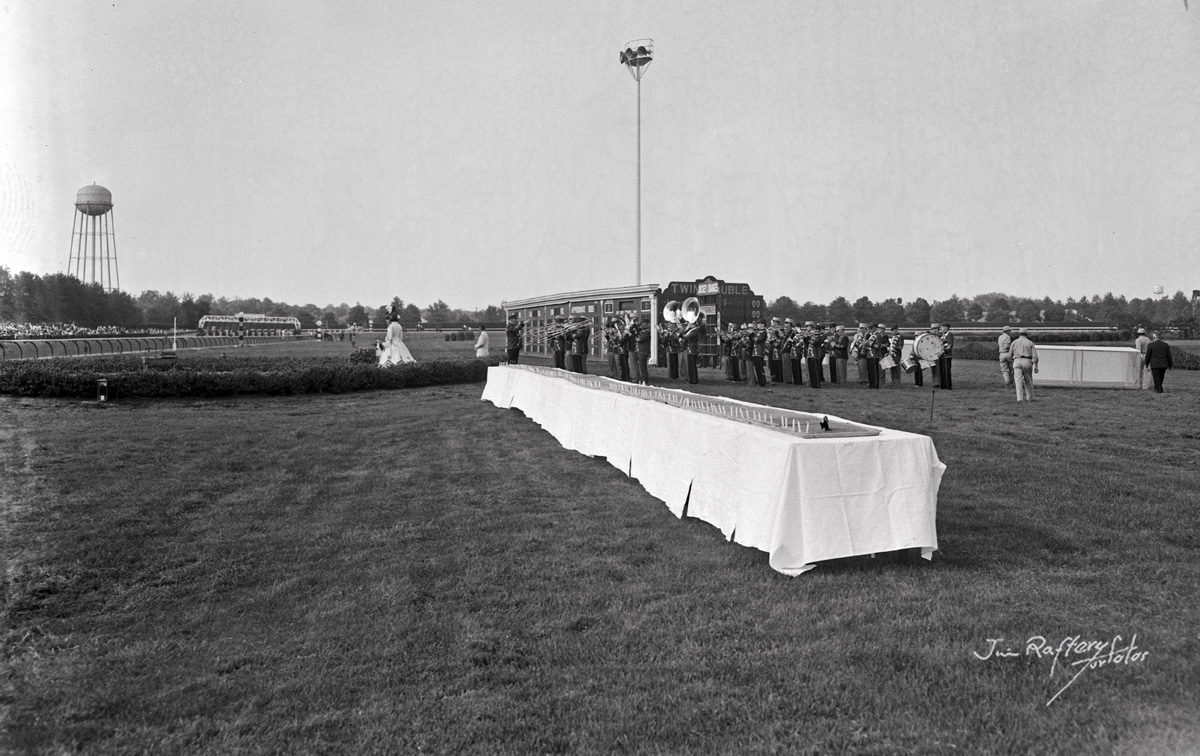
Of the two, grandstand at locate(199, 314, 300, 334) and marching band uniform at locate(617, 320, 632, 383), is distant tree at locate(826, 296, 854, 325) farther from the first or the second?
grandstand at locate(199, 314, 300, 334)

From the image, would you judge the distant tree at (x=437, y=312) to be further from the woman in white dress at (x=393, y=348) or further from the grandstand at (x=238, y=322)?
the woman in white dress at (x=393, y=348)

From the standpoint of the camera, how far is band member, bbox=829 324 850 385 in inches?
824

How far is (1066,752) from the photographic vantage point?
3229 millimetres

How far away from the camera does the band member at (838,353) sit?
824 inches

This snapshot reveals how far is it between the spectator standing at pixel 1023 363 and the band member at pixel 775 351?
6.16 m

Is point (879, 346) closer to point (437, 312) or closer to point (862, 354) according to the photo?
point (862, 354)

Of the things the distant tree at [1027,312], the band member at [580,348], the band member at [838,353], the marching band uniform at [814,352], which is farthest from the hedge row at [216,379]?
the distant tree at [1027,312]

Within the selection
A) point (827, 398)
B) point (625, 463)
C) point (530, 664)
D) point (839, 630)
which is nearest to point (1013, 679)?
point (839, 630)

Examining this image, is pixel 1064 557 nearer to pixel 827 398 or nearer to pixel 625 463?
pixel 625 463

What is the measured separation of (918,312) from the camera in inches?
1860

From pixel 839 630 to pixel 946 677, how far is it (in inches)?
28.6

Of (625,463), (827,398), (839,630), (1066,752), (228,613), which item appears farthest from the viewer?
(827,398)
